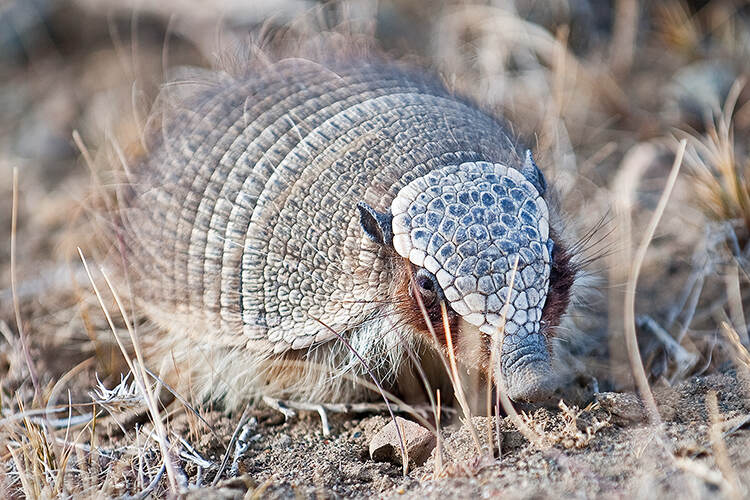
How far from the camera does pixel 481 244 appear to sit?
10.3 ft

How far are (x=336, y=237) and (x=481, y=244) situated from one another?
76cm

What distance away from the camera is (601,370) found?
411 cm

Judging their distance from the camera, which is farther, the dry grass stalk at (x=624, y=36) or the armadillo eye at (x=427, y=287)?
the dry grass stalk at (x=624, y=36)

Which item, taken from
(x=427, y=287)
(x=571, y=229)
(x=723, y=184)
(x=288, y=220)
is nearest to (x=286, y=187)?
(x=288, y=220)

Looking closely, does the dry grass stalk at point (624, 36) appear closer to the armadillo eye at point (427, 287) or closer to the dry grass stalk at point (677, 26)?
the dry grass stalk at point (677, 26)

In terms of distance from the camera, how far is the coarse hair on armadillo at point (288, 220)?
3.59 metres

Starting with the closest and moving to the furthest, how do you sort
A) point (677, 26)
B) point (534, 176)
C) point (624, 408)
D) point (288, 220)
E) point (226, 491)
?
point (226, 491)
point (624, 408)
point (534, 176)
point (288, 220)
point (677, 26)

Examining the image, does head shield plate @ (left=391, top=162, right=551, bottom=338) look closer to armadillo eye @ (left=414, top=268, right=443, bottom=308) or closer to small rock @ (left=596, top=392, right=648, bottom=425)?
armadillo eye @ (left=414, top=268, right=443, bottom=308)

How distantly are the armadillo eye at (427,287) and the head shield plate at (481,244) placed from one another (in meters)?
0.03

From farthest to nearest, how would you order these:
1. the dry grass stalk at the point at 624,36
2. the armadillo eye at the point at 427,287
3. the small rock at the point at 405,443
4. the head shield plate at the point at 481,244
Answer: the dry grass stalk at the point at 624,36 → the small rock at the point at 405,443 → the armadillo eye at the point at 427,287 → the head shield plate at the point at 481,244

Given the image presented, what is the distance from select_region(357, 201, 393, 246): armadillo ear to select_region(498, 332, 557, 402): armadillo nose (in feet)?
2.22

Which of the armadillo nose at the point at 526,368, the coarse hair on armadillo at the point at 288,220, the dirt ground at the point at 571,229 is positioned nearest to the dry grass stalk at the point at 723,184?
the dirt ground at the point at 571,229

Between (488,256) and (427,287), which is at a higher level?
(488,256)

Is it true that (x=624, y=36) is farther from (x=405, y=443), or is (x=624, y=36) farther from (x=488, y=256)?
(x=405, y=443)
